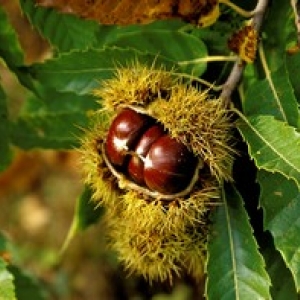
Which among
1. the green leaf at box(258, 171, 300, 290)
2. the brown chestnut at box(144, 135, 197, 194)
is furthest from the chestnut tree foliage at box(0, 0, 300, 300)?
the brown chestnut at box(144, 135, 197, 194)

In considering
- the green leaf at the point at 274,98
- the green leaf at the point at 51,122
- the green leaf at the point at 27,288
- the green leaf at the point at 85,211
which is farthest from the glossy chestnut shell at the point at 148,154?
the green leaf at the point at 27,288

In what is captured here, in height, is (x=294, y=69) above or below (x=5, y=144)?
above

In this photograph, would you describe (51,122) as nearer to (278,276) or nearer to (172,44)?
(172,44)

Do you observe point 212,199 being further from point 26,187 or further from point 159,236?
point 26,187

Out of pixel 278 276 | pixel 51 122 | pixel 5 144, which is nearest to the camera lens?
pixel 278 276

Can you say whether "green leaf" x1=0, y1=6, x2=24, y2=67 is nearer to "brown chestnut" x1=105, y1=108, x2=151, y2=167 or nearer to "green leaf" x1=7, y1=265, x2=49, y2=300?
"brown chestnut" x1=105, y1=108, x2=151, y2=167

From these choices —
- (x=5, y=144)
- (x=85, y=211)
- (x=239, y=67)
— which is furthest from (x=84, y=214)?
(x=239, y=67)
